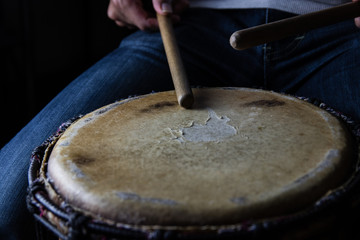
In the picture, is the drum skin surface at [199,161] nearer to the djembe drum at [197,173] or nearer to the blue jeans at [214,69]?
the djembe drum at [197,173]

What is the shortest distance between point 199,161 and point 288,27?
0.34 meters

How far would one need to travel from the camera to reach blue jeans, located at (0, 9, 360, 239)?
898 millimetres

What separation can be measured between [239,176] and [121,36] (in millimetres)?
1622

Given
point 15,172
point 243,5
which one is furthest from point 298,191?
point 243,5

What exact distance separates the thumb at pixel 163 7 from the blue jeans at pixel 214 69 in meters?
0.08

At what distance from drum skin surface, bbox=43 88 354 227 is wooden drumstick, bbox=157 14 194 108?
0.02 m

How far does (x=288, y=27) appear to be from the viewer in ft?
2.51

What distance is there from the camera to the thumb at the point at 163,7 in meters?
1.07

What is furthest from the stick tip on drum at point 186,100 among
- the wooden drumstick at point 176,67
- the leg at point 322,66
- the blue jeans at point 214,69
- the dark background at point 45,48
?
the dark background at point 45,48

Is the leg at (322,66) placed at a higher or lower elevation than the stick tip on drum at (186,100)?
lower

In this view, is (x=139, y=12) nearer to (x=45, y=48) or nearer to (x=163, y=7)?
(x=163, y=7)

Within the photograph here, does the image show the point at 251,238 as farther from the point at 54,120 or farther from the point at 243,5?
the point at 243,5

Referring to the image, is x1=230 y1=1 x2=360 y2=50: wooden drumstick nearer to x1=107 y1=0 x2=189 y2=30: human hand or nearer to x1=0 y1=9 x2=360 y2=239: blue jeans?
x1=0 y1=9 x2=360 y2=239: blue jeans

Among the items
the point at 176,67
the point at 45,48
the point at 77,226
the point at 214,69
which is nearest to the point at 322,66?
the point at 214,69
